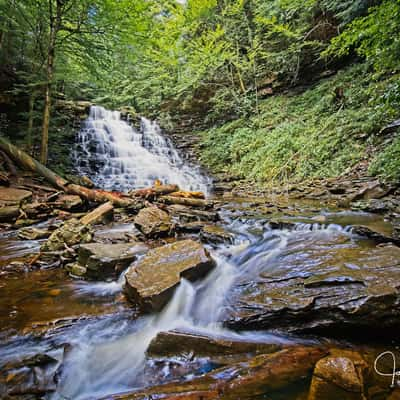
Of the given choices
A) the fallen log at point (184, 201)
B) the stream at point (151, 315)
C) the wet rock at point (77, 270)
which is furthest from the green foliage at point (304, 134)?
the wet rock at point (77, 270)

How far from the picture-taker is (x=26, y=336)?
83.3 inches

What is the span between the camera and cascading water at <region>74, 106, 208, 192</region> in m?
11.0

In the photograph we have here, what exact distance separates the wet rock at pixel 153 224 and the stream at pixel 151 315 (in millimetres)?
452

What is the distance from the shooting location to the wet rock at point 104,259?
10.3 feet

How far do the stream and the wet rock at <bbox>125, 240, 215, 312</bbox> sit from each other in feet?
0.34

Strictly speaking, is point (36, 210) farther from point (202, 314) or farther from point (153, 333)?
point (202, 314)

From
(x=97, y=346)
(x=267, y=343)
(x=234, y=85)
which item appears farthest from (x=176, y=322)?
(x=234, y=85)

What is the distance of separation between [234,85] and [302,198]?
32.8 ft

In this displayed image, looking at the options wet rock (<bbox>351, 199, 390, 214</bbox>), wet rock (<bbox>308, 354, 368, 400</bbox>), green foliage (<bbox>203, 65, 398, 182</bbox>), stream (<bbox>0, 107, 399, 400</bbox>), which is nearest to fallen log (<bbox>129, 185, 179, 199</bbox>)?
stream (<bbox>0, 107, 399, 400</bbox>)

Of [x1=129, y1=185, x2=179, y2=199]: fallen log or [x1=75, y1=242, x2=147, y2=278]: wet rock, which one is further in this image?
[x1=129, y1=185, x2=179, y2=199]: fallen log

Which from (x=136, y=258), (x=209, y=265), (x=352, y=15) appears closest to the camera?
(x=209, y=265)

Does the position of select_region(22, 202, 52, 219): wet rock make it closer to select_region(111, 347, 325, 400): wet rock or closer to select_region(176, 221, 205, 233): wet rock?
select_region(176, 221, 205, 233): wet rock

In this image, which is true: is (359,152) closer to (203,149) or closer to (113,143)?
(203,149)

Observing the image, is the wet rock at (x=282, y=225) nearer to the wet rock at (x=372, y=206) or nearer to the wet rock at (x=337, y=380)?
the wet rock at (x=372, y=206)
